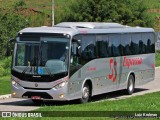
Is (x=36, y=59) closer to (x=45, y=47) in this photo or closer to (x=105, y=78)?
(x=45, y=47)

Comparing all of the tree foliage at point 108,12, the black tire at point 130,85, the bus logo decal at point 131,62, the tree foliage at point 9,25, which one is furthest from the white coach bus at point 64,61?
the tree foliage at point 108,12

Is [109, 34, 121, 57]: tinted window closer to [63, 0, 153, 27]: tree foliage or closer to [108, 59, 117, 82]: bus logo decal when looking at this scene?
[108, 59, 117, 82]: bus logo decal

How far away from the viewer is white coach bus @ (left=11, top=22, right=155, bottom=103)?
65.3 feet

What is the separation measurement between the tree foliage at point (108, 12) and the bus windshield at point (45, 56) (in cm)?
3764

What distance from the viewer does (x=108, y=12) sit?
5925 centimetres

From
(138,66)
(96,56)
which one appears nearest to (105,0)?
(138,66)

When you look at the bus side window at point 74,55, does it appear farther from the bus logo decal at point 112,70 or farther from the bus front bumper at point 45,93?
the bus logo decal at point 112,70

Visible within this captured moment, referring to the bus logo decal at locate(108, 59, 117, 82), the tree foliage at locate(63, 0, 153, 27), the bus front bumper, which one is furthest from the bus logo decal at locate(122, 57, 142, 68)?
the tree foliage at locate(63, 0, 153, 27)

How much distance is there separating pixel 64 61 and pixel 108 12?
131 feet

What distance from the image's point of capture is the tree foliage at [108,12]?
5906 centimetres

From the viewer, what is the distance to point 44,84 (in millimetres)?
19906

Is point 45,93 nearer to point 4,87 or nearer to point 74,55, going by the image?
point 74,55

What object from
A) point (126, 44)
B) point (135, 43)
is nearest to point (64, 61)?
point (126, 44)

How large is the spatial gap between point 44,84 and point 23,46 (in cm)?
165
